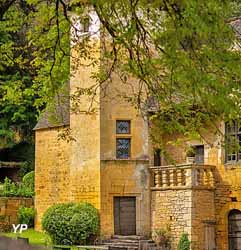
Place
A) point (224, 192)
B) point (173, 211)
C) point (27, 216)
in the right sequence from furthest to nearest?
point (27, 216) < point (173, 211) < point (224, 192)

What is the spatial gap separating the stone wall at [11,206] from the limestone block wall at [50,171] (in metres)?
2.16

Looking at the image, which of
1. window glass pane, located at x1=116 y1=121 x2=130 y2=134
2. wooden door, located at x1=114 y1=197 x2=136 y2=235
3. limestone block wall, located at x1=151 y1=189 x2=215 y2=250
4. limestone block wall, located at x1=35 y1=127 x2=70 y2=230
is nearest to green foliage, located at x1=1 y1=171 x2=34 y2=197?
limestone block wall, located at x1=35 y1=127 x2=70 y2=230

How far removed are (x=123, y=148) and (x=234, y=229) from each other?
4.71 metres

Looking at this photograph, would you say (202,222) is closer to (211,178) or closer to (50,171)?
(211,178)

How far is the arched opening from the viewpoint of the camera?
23500 mm

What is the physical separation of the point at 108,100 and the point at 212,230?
551cm

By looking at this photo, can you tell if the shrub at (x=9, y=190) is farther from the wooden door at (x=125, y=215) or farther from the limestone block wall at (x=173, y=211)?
the limestone block wall at (x=173, y=211)

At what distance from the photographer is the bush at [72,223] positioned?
959 inches

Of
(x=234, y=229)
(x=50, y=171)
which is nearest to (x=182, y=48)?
(x=234, y=229)

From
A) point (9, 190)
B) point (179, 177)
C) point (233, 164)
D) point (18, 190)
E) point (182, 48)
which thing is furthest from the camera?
point (18, 190)

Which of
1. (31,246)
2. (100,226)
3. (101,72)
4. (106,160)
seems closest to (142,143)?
(106,160)

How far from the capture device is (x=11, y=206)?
31.9 metres

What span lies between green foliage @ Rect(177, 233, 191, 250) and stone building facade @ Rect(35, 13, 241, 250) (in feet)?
0.59

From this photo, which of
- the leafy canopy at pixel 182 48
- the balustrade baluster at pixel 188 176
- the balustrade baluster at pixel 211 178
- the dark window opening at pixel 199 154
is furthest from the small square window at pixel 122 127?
the leafy canopy at pixel 182 48
